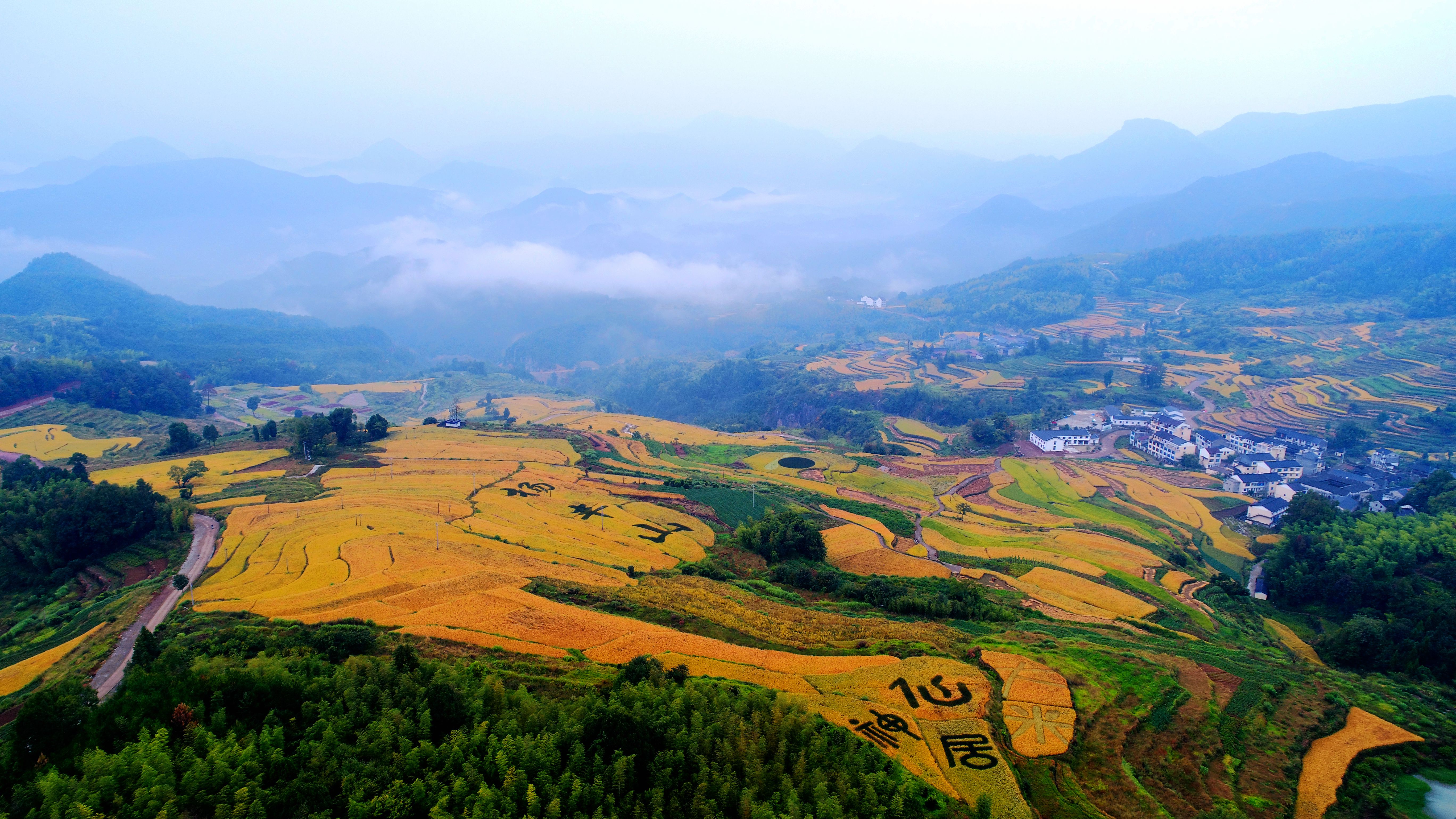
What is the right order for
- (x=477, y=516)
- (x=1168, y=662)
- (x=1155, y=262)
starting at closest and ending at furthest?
(x=1168, y=662) < (x=477, y=516) < (x=1155, y=262)

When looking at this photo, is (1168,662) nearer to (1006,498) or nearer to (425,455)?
(1006,498)

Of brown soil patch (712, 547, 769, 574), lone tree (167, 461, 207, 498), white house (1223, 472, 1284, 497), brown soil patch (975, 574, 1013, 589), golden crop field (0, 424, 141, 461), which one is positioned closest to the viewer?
brown soil patch (975, 574, 1013, 589)

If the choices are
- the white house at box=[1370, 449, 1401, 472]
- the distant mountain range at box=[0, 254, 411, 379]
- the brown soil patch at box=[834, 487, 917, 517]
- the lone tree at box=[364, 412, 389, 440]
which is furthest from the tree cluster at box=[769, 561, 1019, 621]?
the distant mountain range at box=[0, 254, 411, 379]

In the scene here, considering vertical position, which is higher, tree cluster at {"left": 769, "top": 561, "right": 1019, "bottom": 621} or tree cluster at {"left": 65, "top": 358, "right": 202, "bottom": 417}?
tree cluster at {"left": 65, "top": 358, "right": 202, "bottom": 417}

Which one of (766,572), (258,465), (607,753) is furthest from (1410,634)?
(258,465)

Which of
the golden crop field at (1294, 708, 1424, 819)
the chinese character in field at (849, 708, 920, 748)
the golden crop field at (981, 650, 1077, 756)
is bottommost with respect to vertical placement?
the golden crop field at (1294, 708, 1424, 819)

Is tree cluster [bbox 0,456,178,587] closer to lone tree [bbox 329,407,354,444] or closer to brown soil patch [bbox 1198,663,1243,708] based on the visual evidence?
lone tree [bbox 329,407,354,444]

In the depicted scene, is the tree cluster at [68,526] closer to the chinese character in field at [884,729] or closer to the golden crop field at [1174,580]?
the chinese character in field at [884,729]
